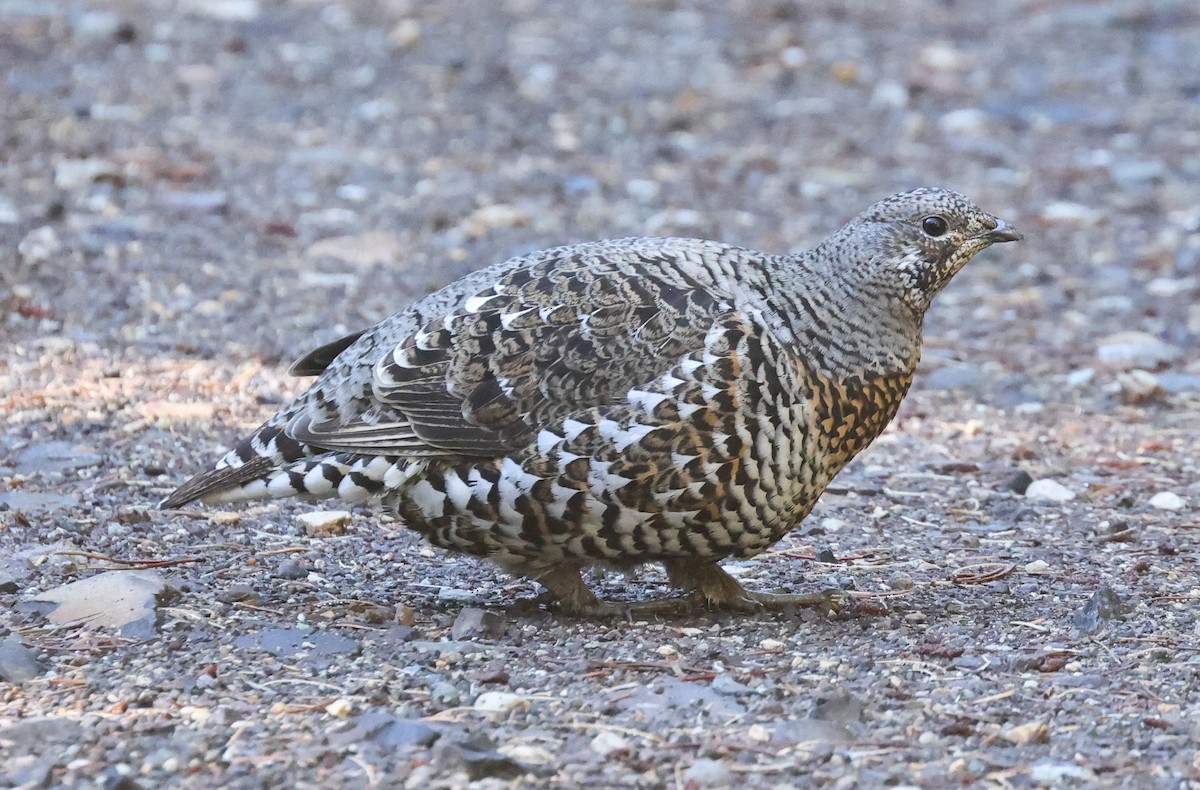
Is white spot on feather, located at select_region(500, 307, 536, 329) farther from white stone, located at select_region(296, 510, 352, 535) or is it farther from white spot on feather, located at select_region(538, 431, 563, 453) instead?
white stone, located at select_region(296, 510, 352, 535)

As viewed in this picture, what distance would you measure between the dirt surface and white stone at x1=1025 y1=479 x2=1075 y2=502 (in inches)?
1.0

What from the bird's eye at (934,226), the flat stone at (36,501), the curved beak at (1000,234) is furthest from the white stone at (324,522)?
the curved beak at (1000,234)

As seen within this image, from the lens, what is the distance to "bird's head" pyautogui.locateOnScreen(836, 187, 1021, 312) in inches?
Answer: 194

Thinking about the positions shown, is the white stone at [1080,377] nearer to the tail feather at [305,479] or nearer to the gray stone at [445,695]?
the tail feather at [305,479]

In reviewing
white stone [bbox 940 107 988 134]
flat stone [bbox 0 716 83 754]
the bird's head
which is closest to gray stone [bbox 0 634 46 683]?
flat stone [bbox 0 716 83 754]

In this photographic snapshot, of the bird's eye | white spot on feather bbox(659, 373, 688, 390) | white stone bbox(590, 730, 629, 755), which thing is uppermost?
the bird's eye

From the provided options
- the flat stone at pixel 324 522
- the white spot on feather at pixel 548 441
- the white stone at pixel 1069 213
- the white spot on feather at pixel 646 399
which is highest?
the white stone at pixel 1069 213

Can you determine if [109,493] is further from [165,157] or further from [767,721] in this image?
[165,157]

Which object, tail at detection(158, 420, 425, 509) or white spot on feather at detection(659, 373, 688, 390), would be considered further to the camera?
tail at detection(158, 420, 425, 509)

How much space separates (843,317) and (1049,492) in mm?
1890

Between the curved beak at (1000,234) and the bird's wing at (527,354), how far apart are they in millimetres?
896

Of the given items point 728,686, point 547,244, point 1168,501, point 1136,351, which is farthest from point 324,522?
point 1136,351

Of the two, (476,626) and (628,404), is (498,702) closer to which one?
(476,626)

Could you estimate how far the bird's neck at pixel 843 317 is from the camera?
4.78m
